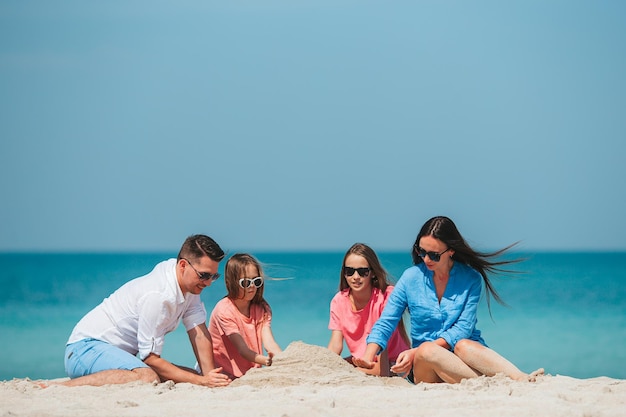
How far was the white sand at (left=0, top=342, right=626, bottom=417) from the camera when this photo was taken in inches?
192

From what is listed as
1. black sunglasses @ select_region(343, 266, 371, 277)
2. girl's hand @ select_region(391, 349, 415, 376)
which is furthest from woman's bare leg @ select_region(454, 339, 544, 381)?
black sunglasses @ select_region(343, 266, 371, 277)

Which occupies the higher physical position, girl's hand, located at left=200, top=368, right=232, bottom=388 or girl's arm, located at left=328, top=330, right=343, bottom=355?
girl's arm, located at left=328, top=330, right=343, bottom=355

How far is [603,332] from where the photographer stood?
18.6 meters

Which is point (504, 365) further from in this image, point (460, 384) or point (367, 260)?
point (367, 260)

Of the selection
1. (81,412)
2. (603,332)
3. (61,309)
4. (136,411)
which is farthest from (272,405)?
(61,309)

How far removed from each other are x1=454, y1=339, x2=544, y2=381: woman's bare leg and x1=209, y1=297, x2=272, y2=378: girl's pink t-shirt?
64.2 inches

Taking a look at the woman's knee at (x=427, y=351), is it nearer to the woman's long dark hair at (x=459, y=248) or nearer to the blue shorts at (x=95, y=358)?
the woman's long dark hair at (x=459, y=248)

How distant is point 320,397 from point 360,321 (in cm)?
172

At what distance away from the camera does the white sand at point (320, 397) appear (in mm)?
4879

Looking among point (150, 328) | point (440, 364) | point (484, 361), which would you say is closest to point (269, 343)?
point (150, 328)

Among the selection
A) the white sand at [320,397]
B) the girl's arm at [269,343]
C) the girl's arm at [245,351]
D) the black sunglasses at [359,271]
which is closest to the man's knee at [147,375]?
the white sand at [320,397]

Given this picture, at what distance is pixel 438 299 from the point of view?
6.31 m

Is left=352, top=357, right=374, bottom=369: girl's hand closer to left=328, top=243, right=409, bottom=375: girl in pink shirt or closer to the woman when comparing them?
the woman

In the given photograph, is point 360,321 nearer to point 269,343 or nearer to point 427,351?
point 269,343
